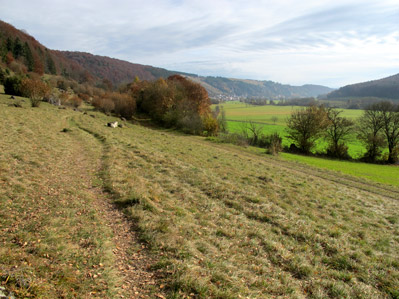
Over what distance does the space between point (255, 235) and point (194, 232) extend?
2337 millimetres

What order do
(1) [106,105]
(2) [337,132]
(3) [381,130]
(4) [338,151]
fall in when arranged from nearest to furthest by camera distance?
(4) [338,151], (3) [381,130], (2) [337,132], (1) [106,105]

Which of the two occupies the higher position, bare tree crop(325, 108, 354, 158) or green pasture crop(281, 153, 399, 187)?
bare tree crop(325, 108, 354, 158)

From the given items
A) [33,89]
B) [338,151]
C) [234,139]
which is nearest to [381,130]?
[338,151]

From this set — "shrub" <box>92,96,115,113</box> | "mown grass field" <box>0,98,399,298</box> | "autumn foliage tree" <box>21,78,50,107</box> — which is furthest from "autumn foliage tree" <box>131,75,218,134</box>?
"mown grass field" <box>0,98,399,298</box>

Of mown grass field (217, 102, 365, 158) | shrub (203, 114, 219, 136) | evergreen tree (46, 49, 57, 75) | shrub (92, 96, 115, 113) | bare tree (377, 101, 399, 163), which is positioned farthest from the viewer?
evergreen tree (46, 49, 57, 75)

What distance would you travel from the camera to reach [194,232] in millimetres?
7703

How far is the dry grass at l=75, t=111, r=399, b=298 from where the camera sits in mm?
5867

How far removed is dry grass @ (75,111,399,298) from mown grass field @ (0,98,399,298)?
39 mm

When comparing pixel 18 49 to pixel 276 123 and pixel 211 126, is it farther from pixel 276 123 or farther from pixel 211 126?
pixel 276 123

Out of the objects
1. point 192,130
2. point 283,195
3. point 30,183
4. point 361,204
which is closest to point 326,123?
point 192,130

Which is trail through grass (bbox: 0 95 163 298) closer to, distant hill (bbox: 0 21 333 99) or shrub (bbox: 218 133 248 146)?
shrub (bbox: 218 133 248 146)

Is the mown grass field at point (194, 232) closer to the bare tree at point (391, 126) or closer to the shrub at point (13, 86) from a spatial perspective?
the shrub at point (13, 86)

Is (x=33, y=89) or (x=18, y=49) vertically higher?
(x=18, y=49)

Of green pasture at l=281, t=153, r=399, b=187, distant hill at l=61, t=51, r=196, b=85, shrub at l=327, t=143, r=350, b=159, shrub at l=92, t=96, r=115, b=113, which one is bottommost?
green pasture at l=281, t=153, r=399, b=187
